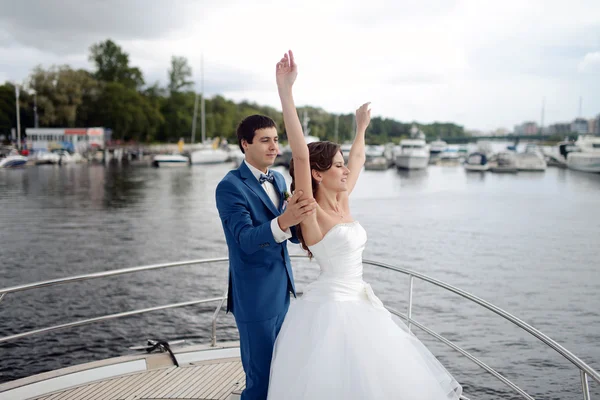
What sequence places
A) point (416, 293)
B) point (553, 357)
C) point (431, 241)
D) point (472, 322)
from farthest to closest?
1. point (431, 241)
2. point (416, 293)
3. point (472, 322)
4. point (553, 357)

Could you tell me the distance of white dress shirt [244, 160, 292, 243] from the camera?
2.59 m

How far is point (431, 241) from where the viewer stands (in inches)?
942

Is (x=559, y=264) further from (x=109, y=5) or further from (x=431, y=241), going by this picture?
(x=109, y=5)

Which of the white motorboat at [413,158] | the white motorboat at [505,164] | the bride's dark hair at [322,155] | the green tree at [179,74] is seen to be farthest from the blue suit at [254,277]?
the green tree at [179,74]

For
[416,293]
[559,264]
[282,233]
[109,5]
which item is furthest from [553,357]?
[109,5]

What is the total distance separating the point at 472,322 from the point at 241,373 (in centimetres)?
1107

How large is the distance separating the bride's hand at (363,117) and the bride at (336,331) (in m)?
0.74

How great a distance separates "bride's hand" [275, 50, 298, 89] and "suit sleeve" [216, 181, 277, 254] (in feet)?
2.22

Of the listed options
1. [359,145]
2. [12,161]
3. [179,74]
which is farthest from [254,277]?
[179,74]

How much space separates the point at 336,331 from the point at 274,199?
84cm

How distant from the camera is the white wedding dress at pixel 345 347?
2621mm

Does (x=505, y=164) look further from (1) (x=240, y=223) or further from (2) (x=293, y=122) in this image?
(2) (x=293, y=122)

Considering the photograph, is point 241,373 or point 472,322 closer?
point 241,373

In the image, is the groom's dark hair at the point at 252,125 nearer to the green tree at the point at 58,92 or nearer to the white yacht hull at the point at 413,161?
the white yacht hull at the point at 413,161
